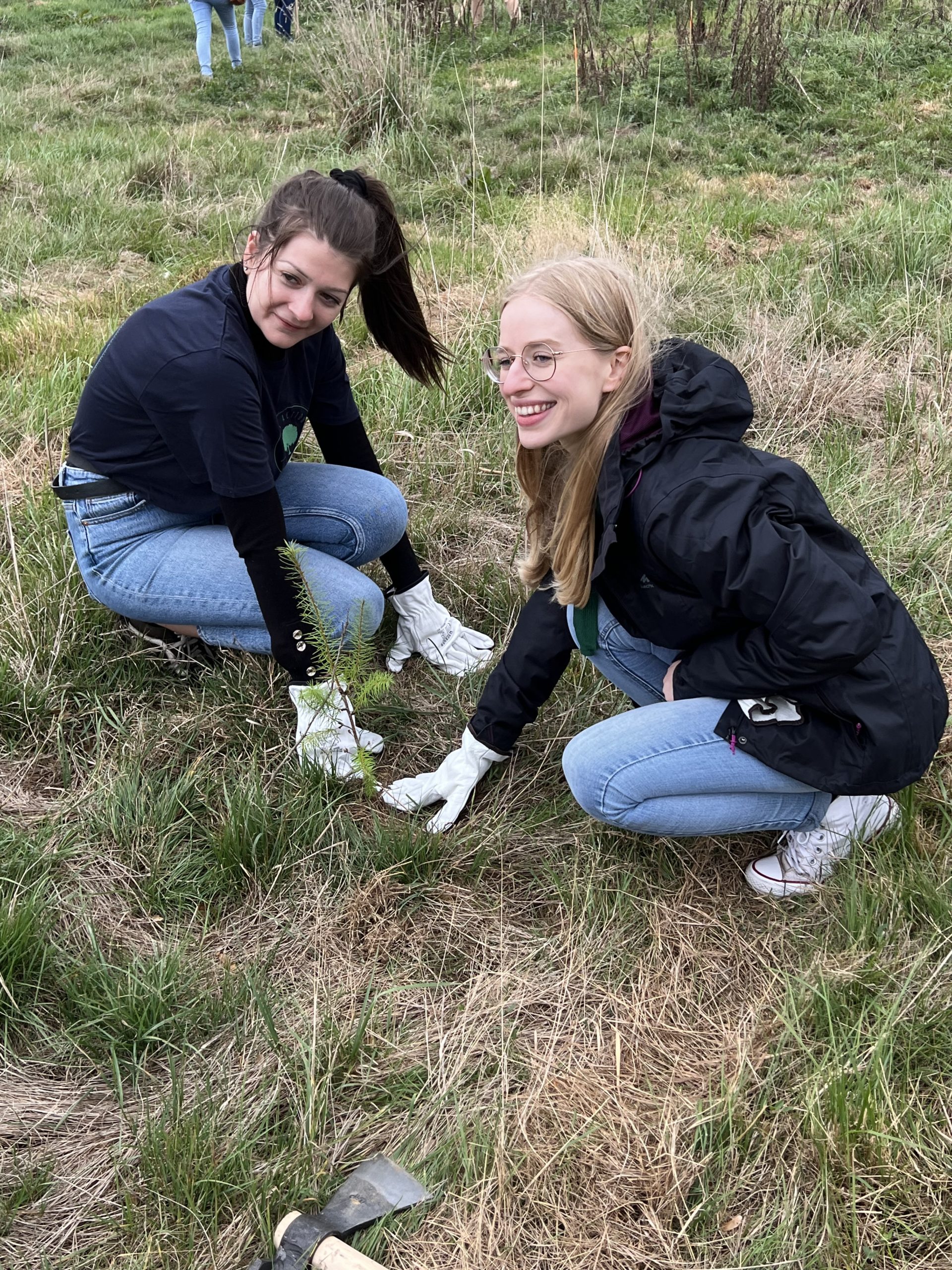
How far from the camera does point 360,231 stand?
216 cm

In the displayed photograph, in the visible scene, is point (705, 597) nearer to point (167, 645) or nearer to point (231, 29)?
point (167, 645)

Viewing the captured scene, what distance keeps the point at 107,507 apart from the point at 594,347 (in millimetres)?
1307

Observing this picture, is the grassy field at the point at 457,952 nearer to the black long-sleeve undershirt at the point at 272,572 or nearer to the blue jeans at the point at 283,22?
the black long-sleeve undershirt at the point at 272,572

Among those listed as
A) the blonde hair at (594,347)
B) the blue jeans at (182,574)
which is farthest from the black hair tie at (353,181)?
the blue jeans at (182,574)

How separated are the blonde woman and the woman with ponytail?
523mm

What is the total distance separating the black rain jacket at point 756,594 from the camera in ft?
5.48

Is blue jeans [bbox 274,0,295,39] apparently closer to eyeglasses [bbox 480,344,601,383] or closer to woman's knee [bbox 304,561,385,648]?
woman's knee [bbox 304,561,385,648]

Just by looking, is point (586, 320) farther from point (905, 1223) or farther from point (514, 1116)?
point (905, 1223)

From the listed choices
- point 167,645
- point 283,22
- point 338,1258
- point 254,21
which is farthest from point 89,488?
point 283,22

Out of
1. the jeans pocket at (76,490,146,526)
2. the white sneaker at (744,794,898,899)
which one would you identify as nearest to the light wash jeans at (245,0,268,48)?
the jeans pocket at (76,490,146,526)

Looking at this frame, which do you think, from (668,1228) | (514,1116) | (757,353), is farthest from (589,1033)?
(757,353)

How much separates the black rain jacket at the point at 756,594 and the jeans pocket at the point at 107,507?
1223mm

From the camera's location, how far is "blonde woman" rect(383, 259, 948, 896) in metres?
1.69

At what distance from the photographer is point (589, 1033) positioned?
181 centimetres
